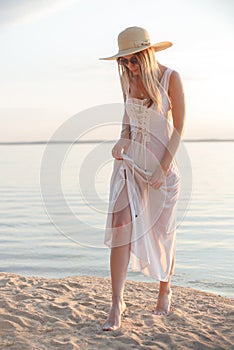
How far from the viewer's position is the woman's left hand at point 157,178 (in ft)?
12.4

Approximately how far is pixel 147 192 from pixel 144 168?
145 millimetres

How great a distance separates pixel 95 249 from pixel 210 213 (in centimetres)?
296

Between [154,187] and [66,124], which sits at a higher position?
[66,124]

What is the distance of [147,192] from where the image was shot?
383 cm

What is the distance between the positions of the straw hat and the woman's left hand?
70 centimetres

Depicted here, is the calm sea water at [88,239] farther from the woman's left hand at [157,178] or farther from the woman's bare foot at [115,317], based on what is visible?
the woman's bare foot at [115,317]

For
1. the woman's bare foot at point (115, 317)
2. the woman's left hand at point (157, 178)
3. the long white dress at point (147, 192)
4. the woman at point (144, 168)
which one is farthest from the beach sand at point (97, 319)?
the woman's left hand at point (157, 178)

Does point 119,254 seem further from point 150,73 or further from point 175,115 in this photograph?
point 150,73

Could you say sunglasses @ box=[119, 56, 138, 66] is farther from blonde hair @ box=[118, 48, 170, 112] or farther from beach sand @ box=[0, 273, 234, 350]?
beach sand @ box=[0, 273, 234, 350]

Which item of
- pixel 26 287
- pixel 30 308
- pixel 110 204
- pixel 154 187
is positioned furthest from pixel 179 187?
pixel 26 287

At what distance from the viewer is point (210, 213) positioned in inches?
375

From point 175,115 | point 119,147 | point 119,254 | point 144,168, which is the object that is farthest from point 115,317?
point 175,115

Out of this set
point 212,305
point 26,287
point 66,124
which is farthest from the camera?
point 26,287

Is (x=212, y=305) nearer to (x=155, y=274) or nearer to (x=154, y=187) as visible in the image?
(x=155, y=274)
